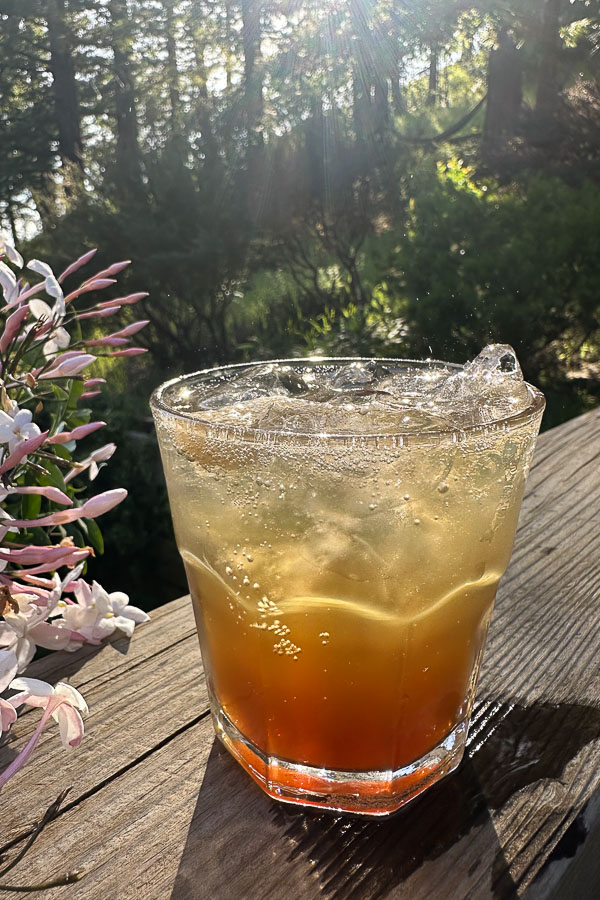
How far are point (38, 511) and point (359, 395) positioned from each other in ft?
1.38

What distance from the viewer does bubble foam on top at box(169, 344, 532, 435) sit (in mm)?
697

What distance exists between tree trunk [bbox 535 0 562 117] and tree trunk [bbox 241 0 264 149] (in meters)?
3.19

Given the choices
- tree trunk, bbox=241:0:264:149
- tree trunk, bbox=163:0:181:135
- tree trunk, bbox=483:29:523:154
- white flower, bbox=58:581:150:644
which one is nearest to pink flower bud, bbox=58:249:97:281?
white flower, bbox=58:581:150:644

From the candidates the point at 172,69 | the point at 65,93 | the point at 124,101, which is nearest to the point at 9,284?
the point at 65,93

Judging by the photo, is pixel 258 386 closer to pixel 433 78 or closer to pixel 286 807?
pixel 286 807

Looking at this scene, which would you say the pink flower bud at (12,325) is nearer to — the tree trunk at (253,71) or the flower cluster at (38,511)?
the flower cluster at (38,511)

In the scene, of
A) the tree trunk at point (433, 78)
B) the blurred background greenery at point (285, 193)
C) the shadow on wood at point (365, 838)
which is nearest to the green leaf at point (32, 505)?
the shadow on wood at point (365, 838)

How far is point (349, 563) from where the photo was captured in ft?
Result: 2.13

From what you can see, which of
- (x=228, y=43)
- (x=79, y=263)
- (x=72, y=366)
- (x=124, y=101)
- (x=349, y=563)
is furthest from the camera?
(x=228, y=43)

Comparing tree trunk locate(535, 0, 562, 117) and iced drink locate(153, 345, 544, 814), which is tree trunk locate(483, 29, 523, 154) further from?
iced drink locate(153, 345, 544, 814)

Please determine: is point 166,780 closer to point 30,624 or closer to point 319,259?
point 30,624

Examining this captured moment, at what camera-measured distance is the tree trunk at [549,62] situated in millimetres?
8062

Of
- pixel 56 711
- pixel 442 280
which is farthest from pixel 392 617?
pixel 442 280

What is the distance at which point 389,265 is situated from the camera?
654cm
